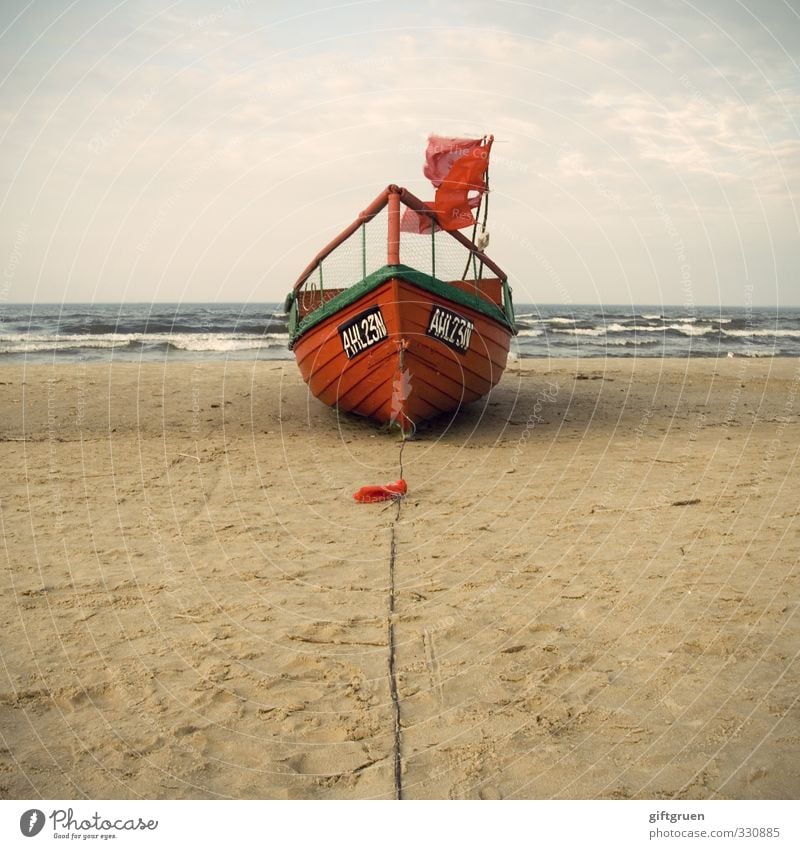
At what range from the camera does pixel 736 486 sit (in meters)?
6.77

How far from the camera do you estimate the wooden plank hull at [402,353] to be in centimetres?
834

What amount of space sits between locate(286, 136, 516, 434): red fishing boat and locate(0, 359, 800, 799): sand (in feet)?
2.78

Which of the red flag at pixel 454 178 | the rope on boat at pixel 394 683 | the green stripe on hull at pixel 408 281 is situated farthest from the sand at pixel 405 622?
the red flag at pixel 454 178

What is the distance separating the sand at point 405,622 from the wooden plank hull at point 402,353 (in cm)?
72

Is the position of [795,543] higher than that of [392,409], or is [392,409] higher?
[392,409]

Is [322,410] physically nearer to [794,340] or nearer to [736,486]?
[736,486]

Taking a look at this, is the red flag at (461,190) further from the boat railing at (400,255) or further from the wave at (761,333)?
the wave at (761,333)

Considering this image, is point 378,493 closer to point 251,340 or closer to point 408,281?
point 408,281

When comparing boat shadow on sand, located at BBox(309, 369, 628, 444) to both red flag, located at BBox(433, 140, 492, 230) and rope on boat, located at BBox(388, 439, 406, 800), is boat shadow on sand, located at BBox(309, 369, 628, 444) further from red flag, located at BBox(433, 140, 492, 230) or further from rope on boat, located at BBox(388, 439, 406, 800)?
rope on boat, located at BBox(388, 439, 406, 800)

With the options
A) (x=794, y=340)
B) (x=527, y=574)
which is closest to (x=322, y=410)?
(x=527, y=574)

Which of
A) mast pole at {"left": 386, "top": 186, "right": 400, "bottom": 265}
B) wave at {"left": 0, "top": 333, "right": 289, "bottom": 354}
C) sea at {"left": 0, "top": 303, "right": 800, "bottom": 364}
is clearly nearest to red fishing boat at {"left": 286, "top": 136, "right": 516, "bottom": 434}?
mast pole at {"left": 386, "top": 186, "right": 400, "bottom": 265}

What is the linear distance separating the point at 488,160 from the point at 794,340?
92.3 feet

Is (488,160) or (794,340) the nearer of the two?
(488,160)

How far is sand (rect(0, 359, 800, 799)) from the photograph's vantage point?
9.45 feet
